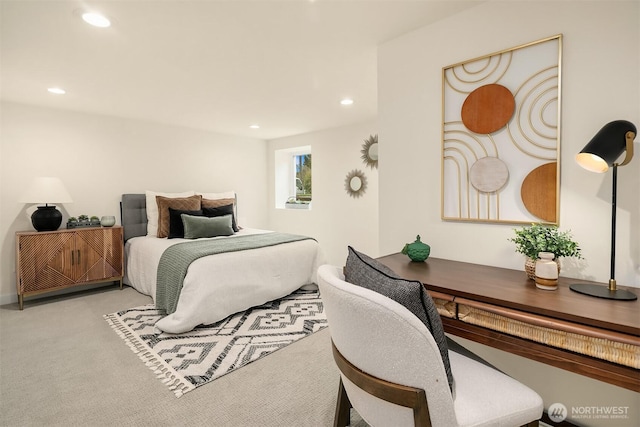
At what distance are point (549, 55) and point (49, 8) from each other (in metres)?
2.70

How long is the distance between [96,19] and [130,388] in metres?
2.25

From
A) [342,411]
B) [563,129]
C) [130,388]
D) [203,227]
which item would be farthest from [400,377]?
[203,227]

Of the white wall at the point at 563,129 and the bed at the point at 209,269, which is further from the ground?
the white wall at the point at 563,129

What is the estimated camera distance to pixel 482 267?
1758mm

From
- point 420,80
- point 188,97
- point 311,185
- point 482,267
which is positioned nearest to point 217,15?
point 420,80

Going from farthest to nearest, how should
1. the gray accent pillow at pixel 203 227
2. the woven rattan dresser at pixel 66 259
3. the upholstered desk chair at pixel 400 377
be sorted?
the gray accent pillow at pixel 203 227 → the woven rattan dresser at pixel 66 259 → the upholstered desk chair at pixel 400 377

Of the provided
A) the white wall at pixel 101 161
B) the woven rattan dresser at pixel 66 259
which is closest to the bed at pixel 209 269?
the woven rattan dresser at pixel 66 259

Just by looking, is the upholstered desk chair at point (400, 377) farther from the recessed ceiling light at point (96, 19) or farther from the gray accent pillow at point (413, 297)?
the recessed ceiling light at point (96, 19)

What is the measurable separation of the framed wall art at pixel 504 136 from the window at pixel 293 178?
3904 millimetres

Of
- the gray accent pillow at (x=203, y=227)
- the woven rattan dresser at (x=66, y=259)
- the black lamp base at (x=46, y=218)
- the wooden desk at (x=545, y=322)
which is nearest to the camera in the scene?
the wooden desk at (x=545, y=322)

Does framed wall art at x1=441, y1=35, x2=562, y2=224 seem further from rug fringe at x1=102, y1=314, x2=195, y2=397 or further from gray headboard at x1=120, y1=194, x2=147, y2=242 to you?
gray headboard at x1=120, y1=194, x2=147, y2=242

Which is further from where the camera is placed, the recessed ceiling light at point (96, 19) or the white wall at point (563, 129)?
the recessed ceiling light at point (96, 19)

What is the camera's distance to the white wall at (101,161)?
11.7 feet

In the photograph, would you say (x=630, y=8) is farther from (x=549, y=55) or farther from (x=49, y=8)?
(x=49, y=8)
